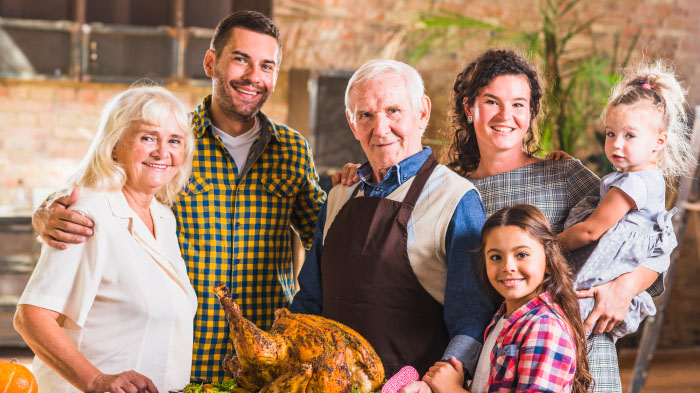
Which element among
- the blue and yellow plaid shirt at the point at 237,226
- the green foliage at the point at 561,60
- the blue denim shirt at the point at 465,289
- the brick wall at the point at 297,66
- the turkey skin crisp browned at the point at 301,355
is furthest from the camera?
the brick wall at the point at 297,66

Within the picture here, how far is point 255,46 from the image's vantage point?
245 cm

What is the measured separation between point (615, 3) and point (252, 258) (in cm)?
542

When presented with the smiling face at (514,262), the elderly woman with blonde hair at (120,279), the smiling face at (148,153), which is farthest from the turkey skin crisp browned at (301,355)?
the smiling face at (148,153)

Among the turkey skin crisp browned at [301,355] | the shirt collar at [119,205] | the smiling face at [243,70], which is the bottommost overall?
the turkey skin crisp browned at [301,355]

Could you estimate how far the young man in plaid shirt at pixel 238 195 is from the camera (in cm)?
241

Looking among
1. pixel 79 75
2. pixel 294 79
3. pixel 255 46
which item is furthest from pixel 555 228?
pixel 79 75

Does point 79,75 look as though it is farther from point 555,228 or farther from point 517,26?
point 555,228

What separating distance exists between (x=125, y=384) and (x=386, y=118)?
3.12 feet

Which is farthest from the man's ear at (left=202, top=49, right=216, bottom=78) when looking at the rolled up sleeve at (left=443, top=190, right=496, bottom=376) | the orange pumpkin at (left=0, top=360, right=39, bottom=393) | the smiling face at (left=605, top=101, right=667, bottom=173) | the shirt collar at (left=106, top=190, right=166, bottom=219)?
the smiling face at (left=605, top=101, right=667, bottom=173)

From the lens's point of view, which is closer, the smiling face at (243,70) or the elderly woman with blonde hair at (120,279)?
the elderly woman with blonde hair at (120,279)

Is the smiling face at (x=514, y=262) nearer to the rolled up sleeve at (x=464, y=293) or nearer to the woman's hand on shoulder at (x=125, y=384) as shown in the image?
the rolled up sleeve at (x=464, y=293)

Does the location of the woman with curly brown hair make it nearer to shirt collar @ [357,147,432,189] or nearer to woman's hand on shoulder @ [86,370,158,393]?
shirt collar @ [357,147,432,189]

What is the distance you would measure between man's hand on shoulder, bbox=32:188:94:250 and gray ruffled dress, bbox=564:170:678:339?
1.39m

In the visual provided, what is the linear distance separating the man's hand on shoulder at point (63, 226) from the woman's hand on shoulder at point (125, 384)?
0.38 metres
